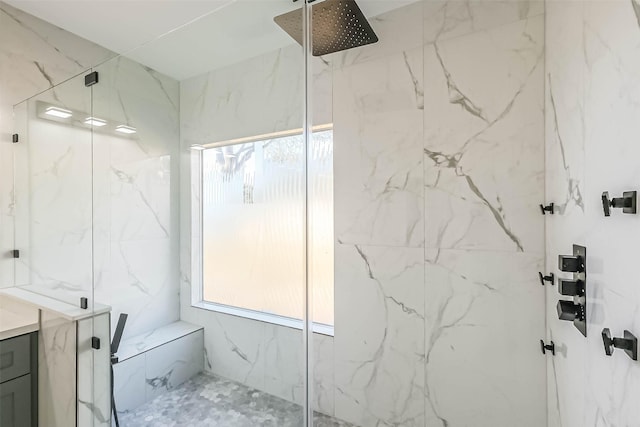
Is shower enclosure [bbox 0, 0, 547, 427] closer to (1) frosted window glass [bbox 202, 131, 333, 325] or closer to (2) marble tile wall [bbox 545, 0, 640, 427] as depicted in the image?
(1) frosted window glass [bbox 202, 131, 333, 325]

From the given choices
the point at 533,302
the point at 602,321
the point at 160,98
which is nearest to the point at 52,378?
the point at 160,98

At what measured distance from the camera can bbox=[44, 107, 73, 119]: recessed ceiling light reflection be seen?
1534 millimetres

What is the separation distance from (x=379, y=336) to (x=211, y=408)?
0.90m

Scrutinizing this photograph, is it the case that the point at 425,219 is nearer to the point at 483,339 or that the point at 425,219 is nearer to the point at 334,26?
the point at 483,339

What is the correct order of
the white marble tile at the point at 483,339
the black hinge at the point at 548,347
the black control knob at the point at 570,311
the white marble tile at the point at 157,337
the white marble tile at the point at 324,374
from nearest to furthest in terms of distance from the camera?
the black control knob at the point at 570,311 → the black hinge at the point at 548,347 → the white marble tile at the point at 483,339 → the white marble tile at the point at 157,337 → the white marble tile at the point at 324,374

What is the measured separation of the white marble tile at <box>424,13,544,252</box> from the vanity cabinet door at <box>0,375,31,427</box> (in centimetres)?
198

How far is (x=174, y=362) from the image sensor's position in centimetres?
147

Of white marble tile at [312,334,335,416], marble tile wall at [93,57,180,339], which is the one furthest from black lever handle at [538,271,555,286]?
marble tile wall at [93,57,180,339]

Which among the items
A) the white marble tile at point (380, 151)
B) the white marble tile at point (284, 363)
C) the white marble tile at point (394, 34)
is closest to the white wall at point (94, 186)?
the white marble tile at point (284, 363)

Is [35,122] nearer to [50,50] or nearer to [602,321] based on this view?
[50,50]

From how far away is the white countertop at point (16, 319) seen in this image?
1.26 metres

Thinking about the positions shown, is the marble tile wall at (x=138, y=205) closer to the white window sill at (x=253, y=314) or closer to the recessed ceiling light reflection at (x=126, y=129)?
the recessed ceiling light reflection at (x=126, y=129)

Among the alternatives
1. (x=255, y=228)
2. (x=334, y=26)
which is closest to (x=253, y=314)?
(x=255, y=228)

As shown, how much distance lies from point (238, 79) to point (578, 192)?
56.7 inches
